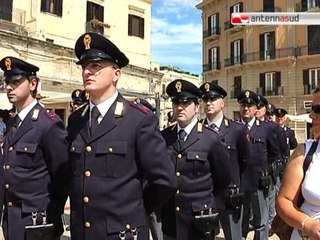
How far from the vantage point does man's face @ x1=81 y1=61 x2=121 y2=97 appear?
296 centimetres

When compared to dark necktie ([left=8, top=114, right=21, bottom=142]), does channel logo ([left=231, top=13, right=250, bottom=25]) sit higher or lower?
higher

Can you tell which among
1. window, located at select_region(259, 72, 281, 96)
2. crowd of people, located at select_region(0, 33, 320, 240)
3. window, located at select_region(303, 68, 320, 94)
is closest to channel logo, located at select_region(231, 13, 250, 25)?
crowd of people, located at select_region(0, 33, 320, 240)

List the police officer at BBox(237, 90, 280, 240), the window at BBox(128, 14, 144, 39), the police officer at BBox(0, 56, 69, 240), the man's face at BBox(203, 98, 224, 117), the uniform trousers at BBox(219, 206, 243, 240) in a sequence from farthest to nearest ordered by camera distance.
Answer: the window at BBox(128, 14, 144, 39)
the police officer at BBox(237, 90, 280, 240)
the man's face at BBox(203, 98, 224, 117)
the uniform trousers at BBox(219, 206, 243, 240)
the police officer at BBox(0, 56, 69, 240)

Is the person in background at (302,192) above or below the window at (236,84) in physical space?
below

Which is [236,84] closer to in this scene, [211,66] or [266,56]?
[266,56]

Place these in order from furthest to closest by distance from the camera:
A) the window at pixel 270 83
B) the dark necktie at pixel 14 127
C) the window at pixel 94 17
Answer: the window at pixel 270 83 → the window at pixel 94 17 → the dark necktie at pixel 14 127

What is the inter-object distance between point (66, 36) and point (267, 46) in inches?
792

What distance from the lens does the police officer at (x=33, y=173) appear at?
135 inches

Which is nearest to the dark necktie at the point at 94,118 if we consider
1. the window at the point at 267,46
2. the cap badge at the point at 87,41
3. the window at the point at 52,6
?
the cap badge at the point at 87,41

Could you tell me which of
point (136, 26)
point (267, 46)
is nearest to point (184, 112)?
point (136, 26)

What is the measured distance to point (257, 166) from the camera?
6.50m

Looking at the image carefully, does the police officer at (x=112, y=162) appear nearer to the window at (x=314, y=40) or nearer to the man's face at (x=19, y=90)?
the man's face at (x=19, y=90)

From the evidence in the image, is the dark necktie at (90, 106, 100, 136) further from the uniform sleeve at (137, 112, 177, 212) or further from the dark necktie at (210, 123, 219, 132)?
the dark necktie at (210, 123, 219, 132)

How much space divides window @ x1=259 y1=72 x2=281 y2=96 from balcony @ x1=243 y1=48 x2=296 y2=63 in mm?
1335
